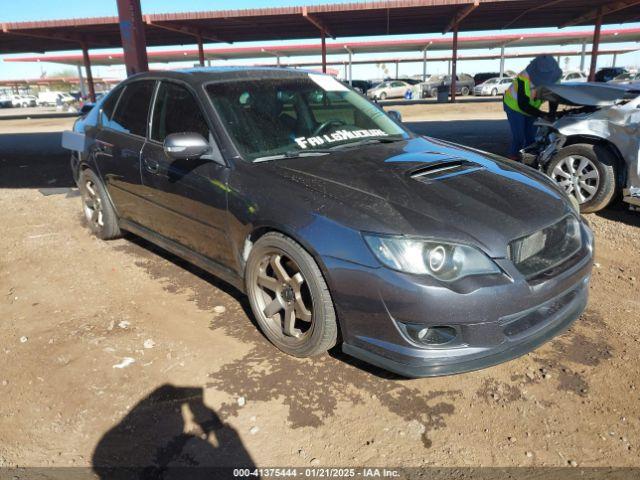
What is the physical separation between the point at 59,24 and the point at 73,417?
25.4 m

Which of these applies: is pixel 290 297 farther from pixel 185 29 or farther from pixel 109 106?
pixel 185 29

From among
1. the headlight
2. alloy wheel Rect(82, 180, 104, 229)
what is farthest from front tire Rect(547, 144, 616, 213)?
alloy wheel Rect(82, 180, 104, 229)

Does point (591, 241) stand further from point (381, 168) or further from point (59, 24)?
point (59, 24)

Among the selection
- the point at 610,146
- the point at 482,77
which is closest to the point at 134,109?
the point at 610,146

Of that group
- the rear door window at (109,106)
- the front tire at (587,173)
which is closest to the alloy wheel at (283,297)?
the rear door window at (109,106)

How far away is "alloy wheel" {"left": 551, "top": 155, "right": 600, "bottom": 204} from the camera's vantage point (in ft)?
17.3

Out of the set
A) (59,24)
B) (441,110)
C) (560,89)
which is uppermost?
(59,24)

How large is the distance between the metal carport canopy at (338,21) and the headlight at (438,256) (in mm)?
19492

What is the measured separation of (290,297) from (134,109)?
239cm

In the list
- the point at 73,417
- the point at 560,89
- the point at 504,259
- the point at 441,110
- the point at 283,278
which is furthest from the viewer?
the point at 441,110

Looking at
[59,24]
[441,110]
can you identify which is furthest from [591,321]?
[59,24]

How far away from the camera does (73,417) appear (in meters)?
2.53

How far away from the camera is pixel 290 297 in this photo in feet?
9.36

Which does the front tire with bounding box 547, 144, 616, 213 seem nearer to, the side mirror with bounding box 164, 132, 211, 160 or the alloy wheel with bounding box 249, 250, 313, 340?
the alloy wheel with bounding box 249, 250, 313, 340
